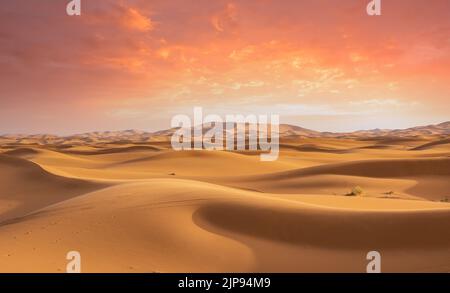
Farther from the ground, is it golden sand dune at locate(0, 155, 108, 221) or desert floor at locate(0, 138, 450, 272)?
desert floor at locate(0, 138, 450, 272)

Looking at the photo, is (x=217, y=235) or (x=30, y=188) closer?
(x=217, y=235)

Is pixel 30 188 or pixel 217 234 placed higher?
pixel 217 234

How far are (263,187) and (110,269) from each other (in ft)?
41.5

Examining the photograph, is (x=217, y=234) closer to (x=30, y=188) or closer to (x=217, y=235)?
(x=217, y=235)
